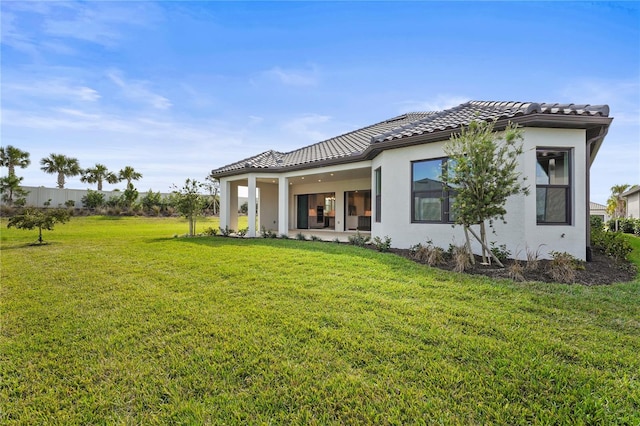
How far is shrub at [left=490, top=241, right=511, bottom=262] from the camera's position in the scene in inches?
301

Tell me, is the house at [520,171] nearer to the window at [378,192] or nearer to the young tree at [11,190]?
the window at [378,192]

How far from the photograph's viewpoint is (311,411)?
2418 mm

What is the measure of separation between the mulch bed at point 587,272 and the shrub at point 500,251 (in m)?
0.18

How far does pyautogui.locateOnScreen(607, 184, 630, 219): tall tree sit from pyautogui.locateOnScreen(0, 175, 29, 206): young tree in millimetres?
66297

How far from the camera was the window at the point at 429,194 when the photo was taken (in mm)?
8875

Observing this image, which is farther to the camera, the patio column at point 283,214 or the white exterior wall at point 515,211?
the patio column at point 283,214

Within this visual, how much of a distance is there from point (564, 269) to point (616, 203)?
155 feet

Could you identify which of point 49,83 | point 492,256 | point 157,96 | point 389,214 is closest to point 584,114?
point 492,256

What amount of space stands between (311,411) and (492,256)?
6433 mm

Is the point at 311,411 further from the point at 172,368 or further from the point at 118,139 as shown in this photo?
the point at 118,139

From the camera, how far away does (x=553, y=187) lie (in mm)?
7852

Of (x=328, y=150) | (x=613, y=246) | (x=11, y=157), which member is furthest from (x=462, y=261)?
(x=11, y=157)

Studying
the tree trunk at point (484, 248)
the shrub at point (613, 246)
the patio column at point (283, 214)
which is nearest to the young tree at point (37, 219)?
the patio column at point (283, 214)

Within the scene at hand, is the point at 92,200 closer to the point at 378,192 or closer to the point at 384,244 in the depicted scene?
the point at 378,192
